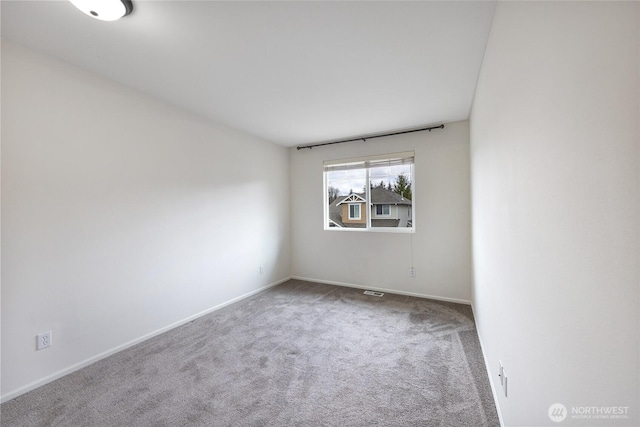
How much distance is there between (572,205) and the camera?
26.1 inches

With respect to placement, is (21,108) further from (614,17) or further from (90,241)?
(614,17)

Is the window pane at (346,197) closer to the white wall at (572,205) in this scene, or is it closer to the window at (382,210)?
the window at (382,210)

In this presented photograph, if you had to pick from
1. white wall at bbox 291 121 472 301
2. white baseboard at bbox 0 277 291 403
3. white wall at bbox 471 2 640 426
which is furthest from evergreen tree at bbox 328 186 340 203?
white wall at bbox 471 2 640 426

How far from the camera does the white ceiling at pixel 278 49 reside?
150cm

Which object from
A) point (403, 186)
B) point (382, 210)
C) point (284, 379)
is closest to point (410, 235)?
point (382, 210)

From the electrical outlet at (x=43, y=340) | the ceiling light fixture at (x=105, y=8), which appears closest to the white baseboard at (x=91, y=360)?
the electrical outlet at (x=43, y=340)

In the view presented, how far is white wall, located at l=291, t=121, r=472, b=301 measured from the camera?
133 inches

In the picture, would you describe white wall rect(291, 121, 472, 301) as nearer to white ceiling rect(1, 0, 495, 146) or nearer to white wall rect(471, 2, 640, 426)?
white ceiling rect(1, 0, 495, 146)

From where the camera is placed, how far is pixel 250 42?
175 centimetres

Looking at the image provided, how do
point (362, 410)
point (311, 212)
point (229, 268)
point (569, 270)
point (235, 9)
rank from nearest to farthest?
point (569, 270) → point (235, 9) → point (362, 410) → point (229, 268) → point (311, 212)

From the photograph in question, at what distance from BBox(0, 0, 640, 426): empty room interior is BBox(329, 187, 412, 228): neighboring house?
0.57 ft

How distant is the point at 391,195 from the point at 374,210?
35 centimetres

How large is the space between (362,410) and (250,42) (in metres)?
2.53

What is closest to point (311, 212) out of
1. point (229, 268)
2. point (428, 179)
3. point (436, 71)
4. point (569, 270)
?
point (229, 268)
